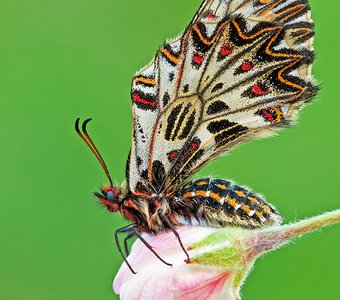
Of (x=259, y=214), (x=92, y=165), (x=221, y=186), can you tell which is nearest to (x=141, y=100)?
(x=221, y=186)

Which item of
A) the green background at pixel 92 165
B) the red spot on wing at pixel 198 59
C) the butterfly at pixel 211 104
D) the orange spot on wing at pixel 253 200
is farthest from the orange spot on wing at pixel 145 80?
the green background at pixel 92 165

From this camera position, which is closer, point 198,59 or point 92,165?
point 198,59

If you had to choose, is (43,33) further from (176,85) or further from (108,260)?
(176,85)

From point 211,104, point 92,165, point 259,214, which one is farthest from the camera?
point 92,165

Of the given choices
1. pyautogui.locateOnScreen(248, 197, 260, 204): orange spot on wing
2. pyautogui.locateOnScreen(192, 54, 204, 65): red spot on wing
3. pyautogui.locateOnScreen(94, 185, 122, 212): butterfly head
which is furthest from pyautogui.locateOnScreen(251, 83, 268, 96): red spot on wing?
pyautogui.locateOnScreen(94, 185, 122, 212): butterfly head

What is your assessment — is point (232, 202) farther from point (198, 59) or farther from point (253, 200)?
point (198, 59)

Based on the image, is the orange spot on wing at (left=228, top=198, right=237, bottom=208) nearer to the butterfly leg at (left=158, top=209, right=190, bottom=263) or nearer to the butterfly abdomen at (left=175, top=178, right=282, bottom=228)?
the butterfly abdomen at (left=175, top=178, right=282, bottom=228)

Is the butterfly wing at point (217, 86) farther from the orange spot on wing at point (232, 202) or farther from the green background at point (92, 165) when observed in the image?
the green background at point (92, 165)

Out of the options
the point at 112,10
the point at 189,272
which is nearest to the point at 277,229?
the point at 189,272
